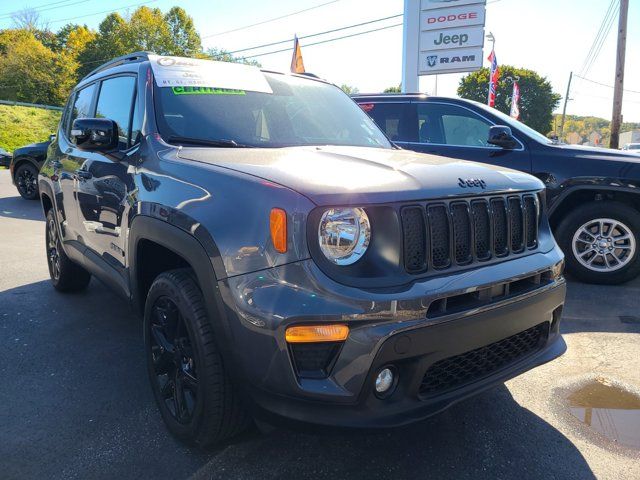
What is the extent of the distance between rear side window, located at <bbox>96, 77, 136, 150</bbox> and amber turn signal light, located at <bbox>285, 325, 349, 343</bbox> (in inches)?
71.7

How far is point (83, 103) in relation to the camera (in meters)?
4.19

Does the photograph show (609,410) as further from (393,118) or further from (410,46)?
(410,46)

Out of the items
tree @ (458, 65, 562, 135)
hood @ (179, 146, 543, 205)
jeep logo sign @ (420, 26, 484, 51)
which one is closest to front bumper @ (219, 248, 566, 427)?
hood @ (179, 146, 543, 205)

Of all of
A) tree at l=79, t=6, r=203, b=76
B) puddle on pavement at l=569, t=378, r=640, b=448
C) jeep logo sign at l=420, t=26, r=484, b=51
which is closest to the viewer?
puddle on pavement at l=569, t=378, r=640, b=448

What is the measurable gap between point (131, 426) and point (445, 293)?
70.1 inches

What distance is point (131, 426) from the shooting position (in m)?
2.55

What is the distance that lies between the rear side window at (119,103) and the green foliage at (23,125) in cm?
3212

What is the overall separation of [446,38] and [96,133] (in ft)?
29.9

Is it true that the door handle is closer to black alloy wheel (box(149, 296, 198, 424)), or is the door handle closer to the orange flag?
black alloy wheel (box(149, 296, 198, 424))

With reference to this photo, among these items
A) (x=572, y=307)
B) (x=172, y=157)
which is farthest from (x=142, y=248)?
(x=572, y=307)

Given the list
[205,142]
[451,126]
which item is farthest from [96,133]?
[451,126]

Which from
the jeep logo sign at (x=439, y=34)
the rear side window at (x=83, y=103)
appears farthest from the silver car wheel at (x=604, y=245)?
the jeep logo sign at (x=439, y=34)

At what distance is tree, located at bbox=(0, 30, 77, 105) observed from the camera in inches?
1927

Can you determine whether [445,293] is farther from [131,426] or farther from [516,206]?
[131,426]
